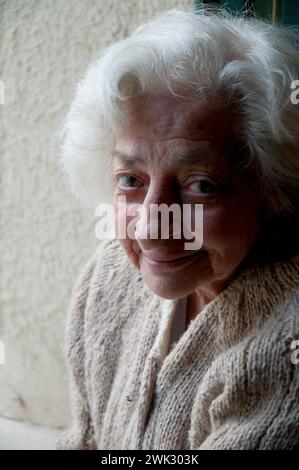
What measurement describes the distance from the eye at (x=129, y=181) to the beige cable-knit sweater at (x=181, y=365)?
218mm

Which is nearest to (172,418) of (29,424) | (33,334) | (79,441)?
(79,441)

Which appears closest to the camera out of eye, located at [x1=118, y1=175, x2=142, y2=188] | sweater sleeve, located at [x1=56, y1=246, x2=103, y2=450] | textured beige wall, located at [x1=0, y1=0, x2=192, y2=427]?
eye, located at [x1=118, y1=175, x2=142, y2=188]

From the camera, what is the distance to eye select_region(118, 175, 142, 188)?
995 millimetres

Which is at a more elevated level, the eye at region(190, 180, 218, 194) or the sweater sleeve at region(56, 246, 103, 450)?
the eye at region(190, 180, 218, 194)

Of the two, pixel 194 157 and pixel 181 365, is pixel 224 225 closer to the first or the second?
pixel 194 157

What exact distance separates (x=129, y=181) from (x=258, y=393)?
38 centimetres

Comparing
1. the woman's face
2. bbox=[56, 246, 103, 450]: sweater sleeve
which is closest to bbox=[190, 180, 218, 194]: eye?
the woman's face

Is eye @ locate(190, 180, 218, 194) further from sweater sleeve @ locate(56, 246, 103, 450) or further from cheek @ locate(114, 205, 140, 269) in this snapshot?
sweater sleeve @ locate(56, 246, 103, 450)

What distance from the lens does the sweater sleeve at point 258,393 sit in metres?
0.87

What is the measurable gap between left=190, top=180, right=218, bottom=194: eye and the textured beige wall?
481mm

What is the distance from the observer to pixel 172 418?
3.39 ft

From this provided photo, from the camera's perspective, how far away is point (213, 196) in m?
0.93

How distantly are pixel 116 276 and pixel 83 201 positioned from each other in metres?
0.16
